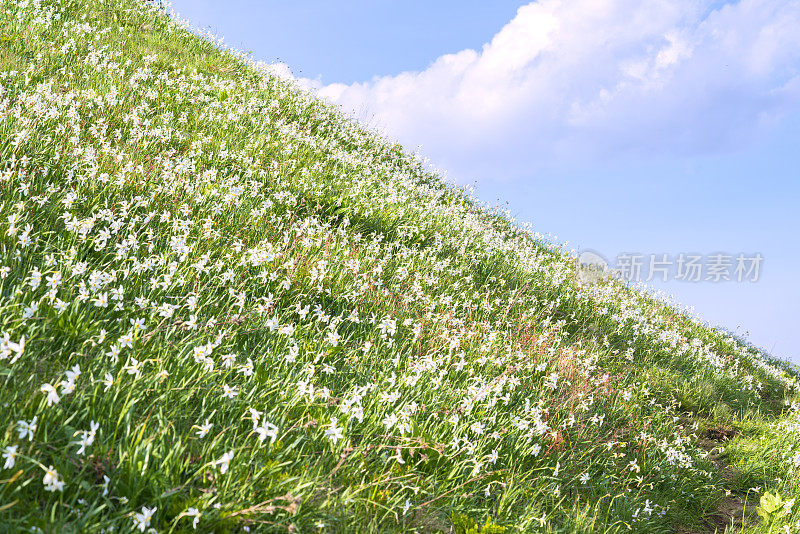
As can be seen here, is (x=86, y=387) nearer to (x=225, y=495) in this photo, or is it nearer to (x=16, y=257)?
(x=225, y=495)

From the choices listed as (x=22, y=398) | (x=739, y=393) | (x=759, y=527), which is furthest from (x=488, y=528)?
(x=739, y=393)

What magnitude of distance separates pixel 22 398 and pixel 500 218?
12.7 metres

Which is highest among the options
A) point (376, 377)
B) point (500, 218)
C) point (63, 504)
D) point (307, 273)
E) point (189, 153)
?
point (500, 218)

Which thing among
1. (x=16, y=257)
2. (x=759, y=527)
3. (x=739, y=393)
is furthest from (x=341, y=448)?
(x=739, y=393)

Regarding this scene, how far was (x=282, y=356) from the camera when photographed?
3680 mm

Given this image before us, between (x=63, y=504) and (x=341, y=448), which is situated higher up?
(x=341, y=448)

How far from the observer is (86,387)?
2.71 m

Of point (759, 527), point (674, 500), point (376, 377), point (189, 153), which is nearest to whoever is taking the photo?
point (376, 377)

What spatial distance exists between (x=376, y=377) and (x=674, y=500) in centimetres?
360

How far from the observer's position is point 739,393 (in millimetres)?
9547

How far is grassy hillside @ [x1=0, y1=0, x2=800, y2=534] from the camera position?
2553 mm

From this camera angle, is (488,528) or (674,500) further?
(674,500)

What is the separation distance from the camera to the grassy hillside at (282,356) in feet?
Answer: 8.38

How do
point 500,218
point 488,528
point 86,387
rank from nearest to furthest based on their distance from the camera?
1. point 86,387
2. point 488,528
3. point 500,218
